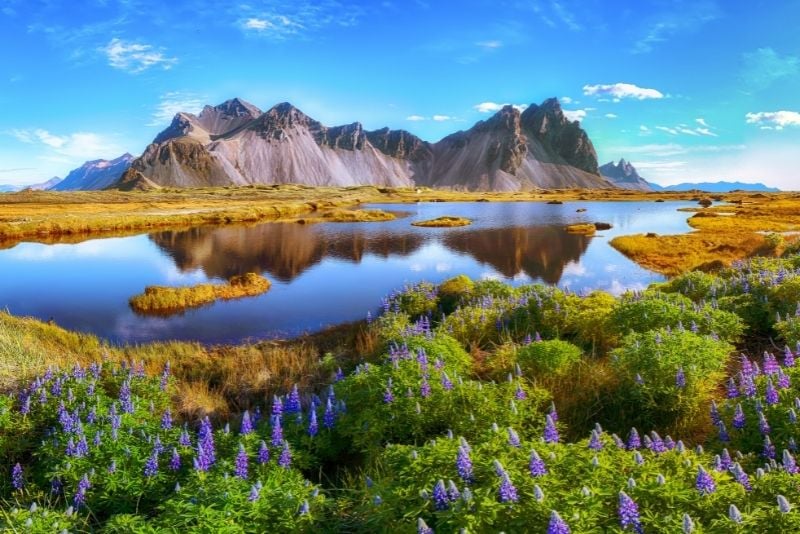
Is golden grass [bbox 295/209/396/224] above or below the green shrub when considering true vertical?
above

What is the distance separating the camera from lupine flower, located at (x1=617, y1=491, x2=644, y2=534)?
3.90 meters

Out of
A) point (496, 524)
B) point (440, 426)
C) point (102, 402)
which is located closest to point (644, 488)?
point (496, 524)

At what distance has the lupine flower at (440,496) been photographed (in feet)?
13.9

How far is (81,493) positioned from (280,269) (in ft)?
89.7

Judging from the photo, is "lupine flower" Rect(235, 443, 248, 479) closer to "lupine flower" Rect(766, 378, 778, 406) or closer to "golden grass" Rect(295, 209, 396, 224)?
"lupine flower" Rect(766, 378, 778, 406)

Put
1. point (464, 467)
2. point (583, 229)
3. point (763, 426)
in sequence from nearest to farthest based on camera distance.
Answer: point (464, 467) → point (763, 426) → point (583, 229)

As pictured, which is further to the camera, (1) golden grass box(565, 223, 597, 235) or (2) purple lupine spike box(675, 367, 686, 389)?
(1) golden grass box(565, 223, 597, 235)

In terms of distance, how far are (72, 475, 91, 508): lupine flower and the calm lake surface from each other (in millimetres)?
12512

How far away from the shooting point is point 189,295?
24766 millimetres

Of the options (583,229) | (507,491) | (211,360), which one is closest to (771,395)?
(507,491)

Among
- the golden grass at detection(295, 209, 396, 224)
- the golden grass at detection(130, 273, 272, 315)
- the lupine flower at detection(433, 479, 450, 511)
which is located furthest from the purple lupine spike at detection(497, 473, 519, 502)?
the golden grass at detection(295, 209, 396, 224)

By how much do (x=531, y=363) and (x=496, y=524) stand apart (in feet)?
18.8

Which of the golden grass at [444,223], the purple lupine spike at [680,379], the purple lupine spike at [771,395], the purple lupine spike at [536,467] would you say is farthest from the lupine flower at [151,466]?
the golden grass at [444,223]

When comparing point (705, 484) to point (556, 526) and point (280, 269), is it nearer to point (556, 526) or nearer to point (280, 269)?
point (556, 526)
